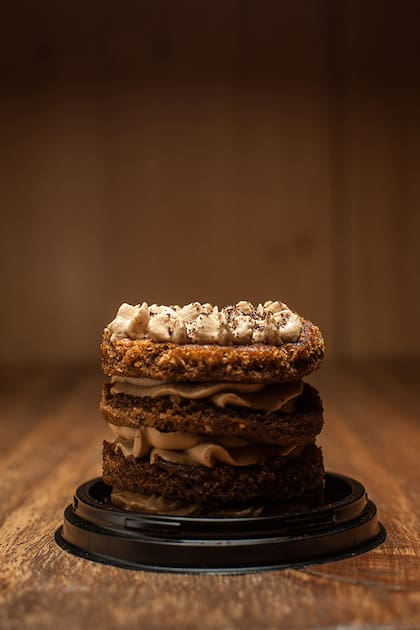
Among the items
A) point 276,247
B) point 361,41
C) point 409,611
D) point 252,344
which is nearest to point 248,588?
point 409,611

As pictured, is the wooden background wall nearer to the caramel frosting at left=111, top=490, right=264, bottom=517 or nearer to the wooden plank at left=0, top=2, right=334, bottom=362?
the wooden plank at left=0, top=2, right=334, bottom=362

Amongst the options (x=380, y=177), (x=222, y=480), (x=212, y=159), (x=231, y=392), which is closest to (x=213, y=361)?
(x=231, y=392)

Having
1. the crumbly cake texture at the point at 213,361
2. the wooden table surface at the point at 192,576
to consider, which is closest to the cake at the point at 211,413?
the crumbly cake texture at the point at 213,361

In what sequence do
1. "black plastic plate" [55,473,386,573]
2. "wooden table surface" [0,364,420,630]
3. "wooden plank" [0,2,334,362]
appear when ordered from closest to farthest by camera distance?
"wooden table surface" [0,364,420,630] → "black plastic plate" [55,473,386,573] → "wooden plank" [0,2,334,362]

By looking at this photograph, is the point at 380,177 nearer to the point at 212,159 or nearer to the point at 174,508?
the point at 212,159

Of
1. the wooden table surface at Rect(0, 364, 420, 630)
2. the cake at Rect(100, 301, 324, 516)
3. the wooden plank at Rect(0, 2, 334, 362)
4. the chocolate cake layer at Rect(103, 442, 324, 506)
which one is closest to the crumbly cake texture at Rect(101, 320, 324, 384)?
the cake at Rect(100, 301, 324, 516)
